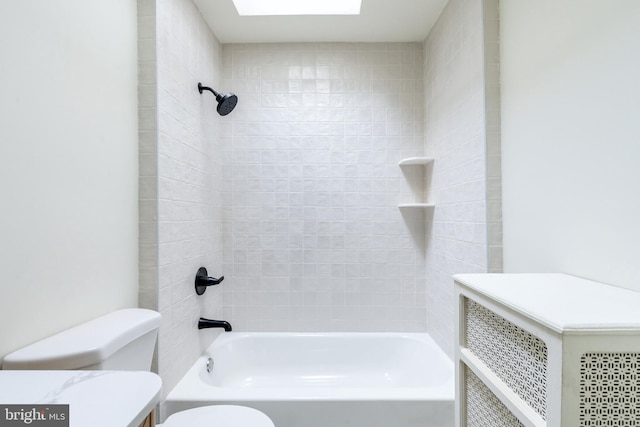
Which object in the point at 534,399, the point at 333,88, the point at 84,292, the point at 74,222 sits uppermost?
the point at 333,88

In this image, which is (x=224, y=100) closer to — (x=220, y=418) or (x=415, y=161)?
(x=415, y=161)

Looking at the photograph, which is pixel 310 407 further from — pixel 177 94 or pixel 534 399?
pixel 177 94

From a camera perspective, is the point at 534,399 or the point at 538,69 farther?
the point at 538,69

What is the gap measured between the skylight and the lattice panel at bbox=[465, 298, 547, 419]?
71.7 inches

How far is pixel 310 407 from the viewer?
1.43 m

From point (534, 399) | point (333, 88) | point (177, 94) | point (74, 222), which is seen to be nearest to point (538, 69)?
point (534, 399)

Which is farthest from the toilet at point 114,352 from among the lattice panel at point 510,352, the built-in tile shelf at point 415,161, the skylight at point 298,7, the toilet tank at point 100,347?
the skylight at point 298,7

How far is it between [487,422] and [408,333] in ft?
4.62

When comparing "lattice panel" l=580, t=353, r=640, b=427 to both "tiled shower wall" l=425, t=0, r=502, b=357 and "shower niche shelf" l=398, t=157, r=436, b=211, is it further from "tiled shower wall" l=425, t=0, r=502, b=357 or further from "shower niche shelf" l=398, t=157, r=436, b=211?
"shower niche shelf" l=398, t=157, r=436, b=211

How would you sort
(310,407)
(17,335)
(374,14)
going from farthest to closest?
(374,14)
(310,407)
(17,335)

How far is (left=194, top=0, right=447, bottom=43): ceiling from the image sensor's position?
1.85 metres

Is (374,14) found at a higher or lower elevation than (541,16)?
higher

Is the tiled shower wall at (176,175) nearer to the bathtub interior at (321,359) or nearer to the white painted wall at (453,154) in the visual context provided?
the bathtub interior at (321,359)

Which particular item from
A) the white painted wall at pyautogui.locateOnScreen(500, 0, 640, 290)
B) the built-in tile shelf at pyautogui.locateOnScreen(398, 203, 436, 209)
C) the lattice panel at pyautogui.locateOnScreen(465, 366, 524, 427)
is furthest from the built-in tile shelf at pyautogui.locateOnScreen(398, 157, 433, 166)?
the lattice panel at pyautogui.locateOnScreen(465, 366, 524, 427)
